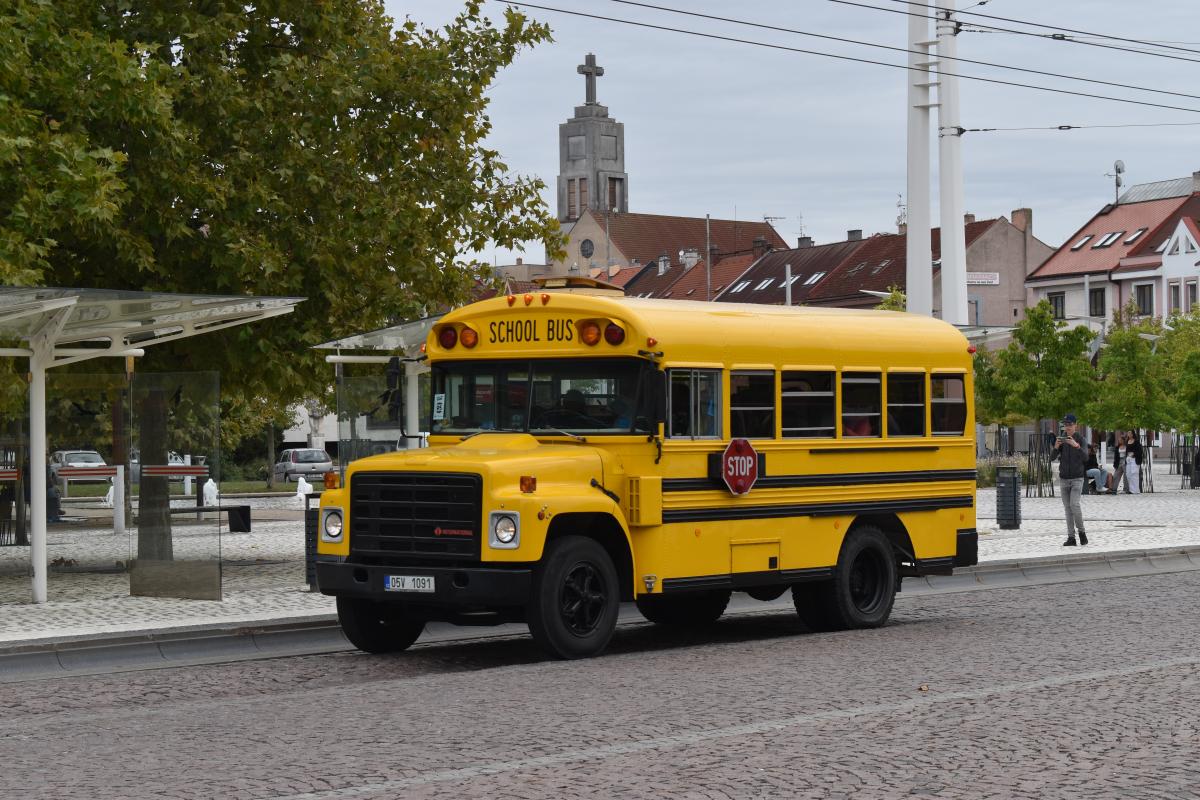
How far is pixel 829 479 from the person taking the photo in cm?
1611

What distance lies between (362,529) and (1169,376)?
5906cm

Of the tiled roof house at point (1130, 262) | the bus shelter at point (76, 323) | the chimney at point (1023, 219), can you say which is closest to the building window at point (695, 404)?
the bus shelter at point (76, 323)

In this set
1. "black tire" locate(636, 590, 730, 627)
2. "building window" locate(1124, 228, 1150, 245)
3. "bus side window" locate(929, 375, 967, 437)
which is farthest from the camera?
"building window" locate(1124, 228, 1150, 245)

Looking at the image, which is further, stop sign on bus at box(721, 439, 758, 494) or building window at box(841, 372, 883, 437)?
building window at box(841, 372, 883, 437)

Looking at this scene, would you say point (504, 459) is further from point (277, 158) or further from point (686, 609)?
point (277, 158)

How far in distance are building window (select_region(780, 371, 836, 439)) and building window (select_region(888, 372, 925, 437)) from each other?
87 centimetres

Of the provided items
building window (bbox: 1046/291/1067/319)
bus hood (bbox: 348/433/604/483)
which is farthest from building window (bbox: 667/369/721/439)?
building window (bbox: 1046/291/1067/319)

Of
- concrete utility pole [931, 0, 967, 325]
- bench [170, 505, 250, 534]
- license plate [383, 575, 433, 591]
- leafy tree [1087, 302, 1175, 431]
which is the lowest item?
license plate [383, 575, 433, 591]

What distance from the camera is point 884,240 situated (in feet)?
336

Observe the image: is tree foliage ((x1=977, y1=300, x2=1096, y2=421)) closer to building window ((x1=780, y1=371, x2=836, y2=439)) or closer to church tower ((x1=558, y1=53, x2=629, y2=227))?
building window ((x1=780, y1=371, x2=836, y2=439))

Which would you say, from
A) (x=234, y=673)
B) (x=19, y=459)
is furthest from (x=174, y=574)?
(x=234, y=673)

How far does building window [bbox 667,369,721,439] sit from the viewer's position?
1466 cm

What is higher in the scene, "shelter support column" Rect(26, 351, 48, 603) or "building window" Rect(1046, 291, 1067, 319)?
"building window" Rect(1046, 291, 1067, 319)

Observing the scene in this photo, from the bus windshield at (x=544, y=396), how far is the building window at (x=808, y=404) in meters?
1.80
